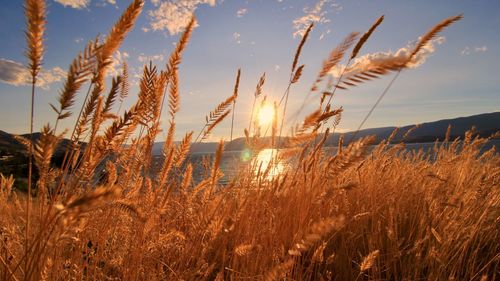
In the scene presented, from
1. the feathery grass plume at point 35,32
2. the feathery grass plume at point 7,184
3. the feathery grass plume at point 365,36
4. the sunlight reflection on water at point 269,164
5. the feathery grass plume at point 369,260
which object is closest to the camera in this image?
the feathery grass plume at point 35,32

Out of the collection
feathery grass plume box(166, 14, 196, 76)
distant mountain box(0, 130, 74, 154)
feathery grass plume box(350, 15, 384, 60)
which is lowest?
distant mountain box(0, 130, 74, 154)

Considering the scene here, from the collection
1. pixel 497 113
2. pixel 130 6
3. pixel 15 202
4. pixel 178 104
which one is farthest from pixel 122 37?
pixel 497 113

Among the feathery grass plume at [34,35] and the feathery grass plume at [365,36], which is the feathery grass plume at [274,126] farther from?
the feathery grass plume at [34,35]

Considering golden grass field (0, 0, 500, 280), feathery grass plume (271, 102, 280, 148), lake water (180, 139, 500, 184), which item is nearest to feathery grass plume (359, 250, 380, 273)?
golden grass field (0, 0, 500, 280)

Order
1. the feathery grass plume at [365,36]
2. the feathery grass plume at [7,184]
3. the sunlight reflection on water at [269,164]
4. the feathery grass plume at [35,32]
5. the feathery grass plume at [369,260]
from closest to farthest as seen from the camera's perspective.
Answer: the feathery grass plume at [35,32]
the feathery grass plume at [369,260]
the feathery grass plume at [365,36]
the feathery grass plume at [7,184]
the sunlight reflection on water at [269,164]

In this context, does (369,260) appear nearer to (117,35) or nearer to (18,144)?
(117,35)

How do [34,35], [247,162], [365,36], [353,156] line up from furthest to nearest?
[247,162] → [365,36] → [353,156] → [34,35]

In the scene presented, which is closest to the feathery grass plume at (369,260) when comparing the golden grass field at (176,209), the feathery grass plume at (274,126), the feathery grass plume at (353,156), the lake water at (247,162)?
the golden grass field at (176,209)

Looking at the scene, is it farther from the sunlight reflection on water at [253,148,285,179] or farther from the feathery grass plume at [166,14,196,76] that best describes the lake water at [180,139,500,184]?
the feathery grass plume at [166,14,196,76]

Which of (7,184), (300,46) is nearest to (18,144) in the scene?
(7,184)

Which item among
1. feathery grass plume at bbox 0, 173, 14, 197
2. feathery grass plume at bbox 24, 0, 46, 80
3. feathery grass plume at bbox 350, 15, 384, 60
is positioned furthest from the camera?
feathery grass plume at bbox 0, 173, 14, 197

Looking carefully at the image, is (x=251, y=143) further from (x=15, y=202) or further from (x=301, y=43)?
(x=15, y=202)

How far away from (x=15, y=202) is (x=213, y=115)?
1516 mm

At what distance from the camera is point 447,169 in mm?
4168
